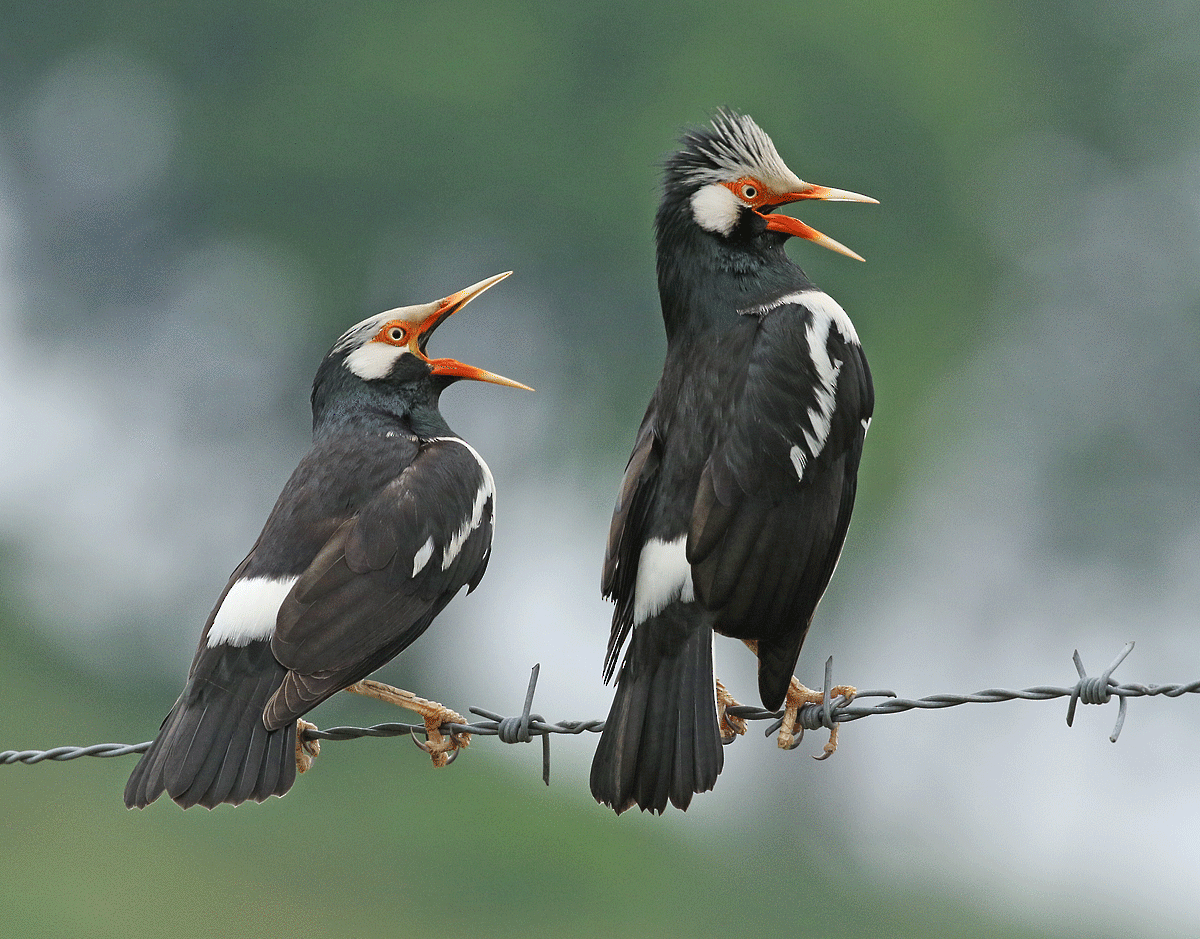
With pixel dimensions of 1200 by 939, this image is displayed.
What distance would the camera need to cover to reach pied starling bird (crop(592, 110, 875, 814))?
15.2ft

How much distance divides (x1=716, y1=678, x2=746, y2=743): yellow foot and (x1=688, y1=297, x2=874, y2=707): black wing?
0.21 meters

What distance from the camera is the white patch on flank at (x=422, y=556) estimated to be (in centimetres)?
555

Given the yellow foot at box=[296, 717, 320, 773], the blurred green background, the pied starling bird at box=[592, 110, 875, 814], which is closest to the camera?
the pied starling bird at box=[592, 110, 875, 814]

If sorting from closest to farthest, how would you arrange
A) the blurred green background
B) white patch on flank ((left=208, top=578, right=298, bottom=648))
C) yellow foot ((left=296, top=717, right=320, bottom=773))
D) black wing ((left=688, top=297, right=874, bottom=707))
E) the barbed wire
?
1. the barbed wire
2. black wing ((left=688, top=297, right=874, bottom=707))
3. white patch on flank ((left=208, top=578, right=298, bottom=648))
4. yellow foot ((left=296, top=717, right=320, bottom=773))
5. the blurred green background

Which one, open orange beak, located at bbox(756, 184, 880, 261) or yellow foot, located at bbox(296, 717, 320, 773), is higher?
open orange beak, located at bbox(756, 184, 880, 261)

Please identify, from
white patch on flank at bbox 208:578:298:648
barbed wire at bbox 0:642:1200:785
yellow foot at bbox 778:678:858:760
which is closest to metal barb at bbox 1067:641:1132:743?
barbed wire at bbox 0:642:1200:785

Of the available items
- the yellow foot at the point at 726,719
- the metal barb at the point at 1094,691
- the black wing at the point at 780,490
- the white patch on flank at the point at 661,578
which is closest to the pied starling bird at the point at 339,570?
the white patch on flank at the point at 661,578

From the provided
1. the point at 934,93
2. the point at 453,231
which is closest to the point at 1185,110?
the point at 934,93

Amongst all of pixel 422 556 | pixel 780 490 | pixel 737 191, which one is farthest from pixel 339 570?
pixel 737 191

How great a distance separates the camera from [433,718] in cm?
582

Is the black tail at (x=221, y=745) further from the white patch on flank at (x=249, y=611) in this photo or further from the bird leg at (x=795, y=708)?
the bird leg at (x=795, y=708)

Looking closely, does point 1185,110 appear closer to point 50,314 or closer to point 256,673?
point 50,314

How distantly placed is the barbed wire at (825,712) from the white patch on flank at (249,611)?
39 cm

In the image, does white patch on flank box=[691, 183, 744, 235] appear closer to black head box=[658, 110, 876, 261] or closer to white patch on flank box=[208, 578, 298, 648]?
black head box=[658, 110, 876, 261]
